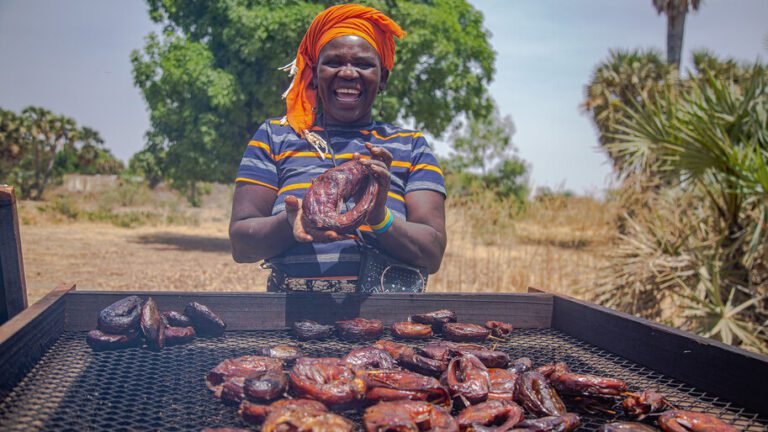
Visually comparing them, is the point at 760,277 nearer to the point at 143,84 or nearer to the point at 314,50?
the point at 314,50

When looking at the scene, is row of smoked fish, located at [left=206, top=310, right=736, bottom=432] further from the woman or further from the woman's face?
the woman's face

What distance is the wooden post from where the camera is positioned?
2.26 metres

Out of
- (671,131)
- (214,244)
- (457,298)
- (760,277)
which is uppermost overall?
(671,131)

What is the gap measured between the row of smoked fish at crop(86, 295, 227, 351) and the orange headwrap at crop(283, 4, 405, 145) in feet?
3.59

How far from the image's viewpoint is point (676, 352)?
210 cm

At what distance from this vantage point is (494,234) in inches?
392

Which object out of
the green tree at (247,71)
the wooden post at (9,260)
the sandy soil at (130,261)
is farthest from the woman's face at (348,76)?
the green tree at (247,71)

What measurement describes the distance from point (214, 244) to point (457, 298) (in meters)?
17.4

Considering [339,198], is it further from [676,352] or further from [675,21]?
[675,21]

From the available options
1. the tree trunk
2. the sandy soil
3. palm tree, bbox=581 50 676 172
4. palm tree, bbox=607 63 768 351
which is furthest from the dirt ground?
the tree trunk

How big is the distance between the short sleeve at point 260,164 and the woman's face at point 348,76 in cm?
39

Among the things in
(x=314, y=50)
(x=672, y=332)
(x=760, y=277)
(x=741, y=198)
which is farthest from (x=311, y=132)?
(x=760, y=277)

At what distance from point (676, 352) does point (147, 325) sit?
2029mm

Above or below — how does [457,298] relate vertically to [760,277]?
above
